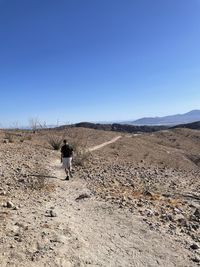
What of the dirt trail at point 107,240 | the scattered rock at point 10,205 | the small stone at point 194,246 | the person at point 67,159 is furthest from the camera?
→ the person at point 67,159

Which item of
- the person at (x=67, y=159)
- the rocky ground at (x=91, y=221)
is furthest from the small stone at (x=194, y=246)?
the person at (x=67, y=159)

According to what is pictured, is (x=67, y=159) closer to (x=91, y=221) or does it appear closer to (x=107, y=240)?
(x=91, y=221)

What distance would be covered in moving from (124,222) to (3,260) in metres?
3.99

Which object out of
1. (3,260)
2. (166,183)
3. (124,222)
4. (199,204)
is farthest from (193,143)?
(3,260)

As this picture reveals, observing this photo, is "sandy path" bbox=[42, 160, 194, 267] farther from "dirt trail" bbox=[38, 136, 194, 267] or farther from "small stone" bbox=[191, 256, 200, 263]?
"small stone" bbox=[191, 256, 200, 263]

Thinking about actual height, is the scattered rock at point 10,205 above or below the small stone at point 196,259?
above

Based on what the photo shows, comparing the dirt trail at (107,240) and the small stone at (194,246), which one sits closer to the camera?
the dirt trail at (107,240)

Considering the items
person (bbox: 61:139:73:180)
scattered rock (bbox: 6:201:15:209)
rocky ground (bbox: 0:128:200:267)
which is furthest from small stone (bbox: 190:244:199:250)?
person (bbox: 61:139:73:180)

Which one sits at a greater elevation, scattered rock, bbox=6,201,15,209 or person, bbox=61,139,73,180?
person, bbox=61,139,73,180

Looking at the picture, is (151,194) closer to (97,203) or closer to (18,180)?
(97,203)

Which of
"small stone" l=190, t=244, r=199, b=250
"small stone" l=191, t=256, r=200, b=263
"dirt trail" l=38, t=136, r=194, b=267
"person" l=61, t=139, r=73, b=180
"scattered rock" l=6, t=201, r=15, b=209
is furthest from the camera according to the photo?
"person" l=61, t=139, r=73, b=180

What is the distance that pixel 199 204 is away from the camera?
1507cm

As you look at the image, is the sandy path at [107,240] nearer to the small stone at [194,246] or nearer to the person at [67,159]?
the small stone at [194,246]

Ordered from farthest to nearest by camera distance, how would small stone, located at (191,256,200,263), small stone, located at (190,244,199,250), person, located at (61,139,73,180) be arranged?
person, located at (61,139,73,180) → small stone, located at (190,244,199,250) → small stone, located at (191,256,200,263)
